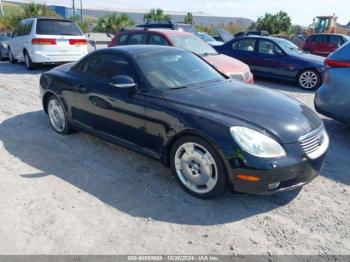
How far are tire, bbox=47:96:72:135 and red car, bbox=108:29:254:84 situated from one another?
349 centimetres

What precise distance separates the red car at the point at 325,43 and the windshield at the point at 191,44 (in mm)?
9674

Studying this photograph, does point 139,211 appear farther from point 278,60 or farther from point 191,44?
point 278,60

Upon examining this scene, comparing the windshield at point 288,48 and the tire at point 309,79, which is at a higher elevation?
the windshield at point 288,48

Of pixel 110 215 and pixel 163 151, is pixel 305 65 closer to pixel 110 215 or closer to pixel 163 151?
pixel 163 151

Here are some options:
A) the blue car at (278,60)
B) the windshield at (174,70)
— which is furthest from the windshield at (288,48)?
the windshield at (174,70)

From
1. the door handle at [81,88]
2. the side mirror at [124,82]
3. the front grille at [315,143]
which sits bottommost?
the front grille at [315,143]

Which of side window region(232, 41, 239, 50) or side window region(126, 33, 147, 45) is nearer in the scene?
side window region(126, 33, 147, 45)

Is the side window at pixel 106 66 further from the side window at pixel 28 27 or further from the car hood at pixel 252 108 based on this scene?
the side window at pixel 28 27

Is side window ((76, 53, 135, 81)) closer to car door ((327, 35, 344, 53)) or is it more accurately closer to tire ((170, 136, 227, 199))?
tire ((170, 136, 227, 199))

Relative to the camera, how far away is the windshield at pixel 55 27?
394 inches

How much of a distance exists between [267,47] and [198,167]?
7541 millimetres

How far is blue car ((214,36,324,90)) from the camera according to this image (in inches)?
348

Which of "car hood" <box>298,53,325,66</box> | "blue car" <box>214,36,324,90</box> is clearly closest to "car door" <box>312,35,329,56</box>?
"blue car" <box>214,36,324,90</box>

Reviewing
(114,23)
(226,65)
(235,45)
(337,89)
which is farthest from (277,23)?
(337,89)
